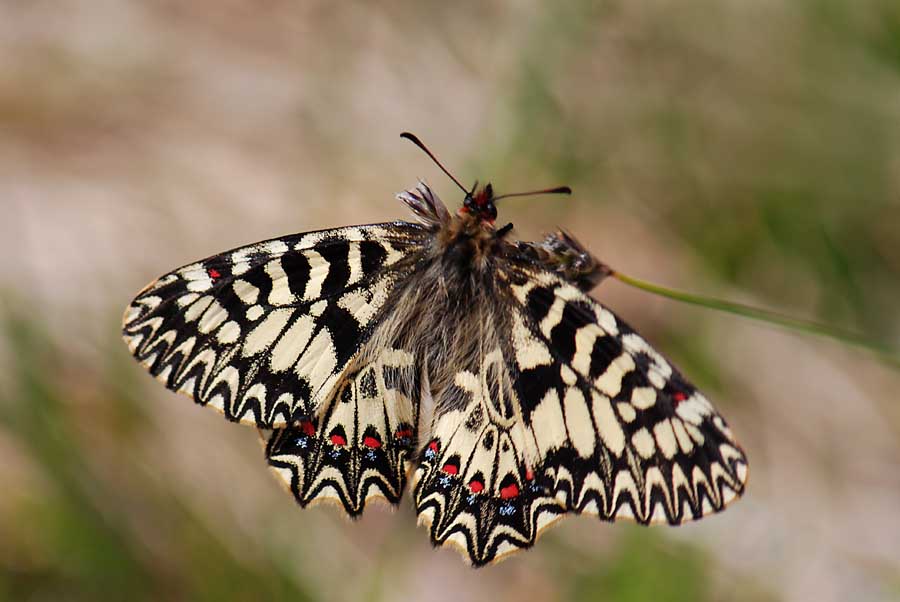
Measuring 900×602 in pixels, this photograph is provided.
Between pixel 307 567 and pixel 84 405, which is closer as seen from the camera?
pixel 307 567

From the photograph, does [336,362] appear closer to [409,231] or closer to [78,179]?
[409,231]

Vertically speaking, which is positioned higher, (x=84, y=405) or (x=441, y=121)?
(x=441, y=121)

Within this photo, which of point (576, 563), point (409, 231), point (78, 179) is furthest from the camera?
point (78, 179)

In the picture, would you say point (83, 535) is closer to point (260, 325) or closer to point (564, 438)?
point (260, 325)

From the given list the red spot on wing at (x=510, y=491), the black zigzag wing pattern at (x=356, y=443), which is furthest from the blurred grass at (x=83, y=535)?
the red spot on wing at (x=510, y=491)

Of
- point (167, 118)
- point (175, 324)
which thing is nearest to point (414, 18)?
point (167, 118)

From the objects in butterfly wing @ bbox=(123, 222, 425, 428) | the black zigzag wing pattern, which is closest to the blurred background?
the black zigzag wing pattern

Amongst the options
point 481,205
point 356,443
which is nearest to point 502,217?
point 481,205
